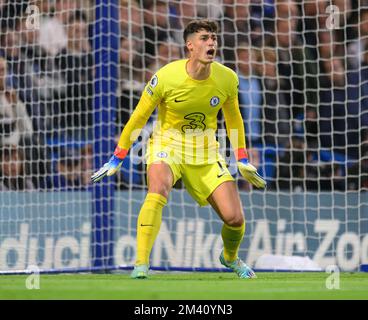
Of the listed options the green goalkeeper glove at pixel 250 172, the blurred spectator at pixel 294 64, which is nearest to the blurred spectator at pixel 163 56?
the blurred spectator at pixel 294 64

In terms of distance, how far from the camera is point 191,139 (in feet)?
27.7

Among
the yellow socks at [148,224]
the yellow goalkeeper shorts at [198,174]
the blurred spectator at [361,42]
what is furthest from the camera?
the blurred spectator at [361,42]

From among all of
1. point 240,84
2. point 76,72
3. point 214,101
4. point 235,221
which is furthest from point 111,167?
point 240,84

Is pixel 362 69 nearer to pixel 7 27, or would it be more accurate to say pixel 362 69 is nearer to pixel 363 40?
pixel 363 40

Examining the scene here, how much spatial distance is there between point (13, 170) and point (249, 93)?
258cm

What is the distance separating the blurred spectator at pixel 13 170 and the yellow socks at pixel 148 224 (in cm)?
350

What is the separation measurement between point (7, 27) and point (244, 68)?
2.52 m

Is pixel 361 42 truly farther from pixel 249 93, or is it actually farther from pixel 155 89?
pixel 155 89

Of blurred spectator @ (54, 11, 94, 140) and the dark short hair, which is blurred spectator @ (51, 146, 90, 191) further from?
the dark short hair

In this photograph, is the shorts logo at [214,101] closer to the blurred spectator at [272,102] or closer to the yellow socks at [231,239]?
the yellow socks at [231,239]

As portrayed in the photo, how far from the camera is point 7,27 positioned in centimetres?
1148

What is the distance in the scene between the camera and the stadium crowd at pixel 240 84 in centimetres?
1122
